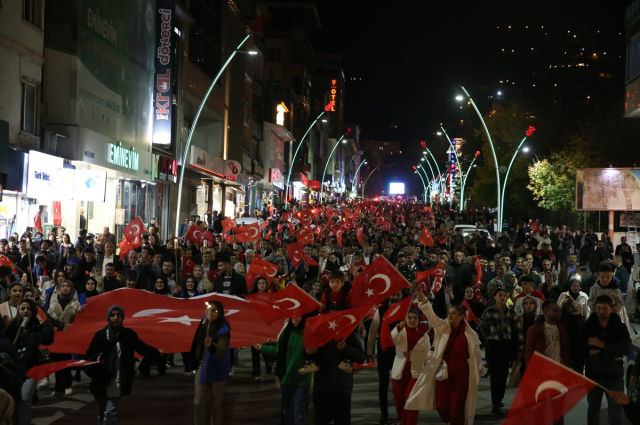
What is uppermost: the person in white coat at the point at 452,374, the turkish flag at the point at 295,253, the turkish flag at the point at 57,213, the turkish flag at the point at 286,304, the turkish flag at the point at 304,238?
the turkish flag at the point at 57,213

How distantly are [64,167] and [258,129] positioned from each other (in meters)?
38.9

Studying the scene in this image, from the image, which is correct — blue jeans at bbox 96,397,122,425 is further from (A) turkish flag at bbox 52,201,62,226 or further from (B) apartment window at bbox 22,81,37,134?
(A) turkish flag at bbox 52,201,62,226

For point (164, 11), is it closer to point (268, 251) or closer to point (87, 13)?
point (87, 13)

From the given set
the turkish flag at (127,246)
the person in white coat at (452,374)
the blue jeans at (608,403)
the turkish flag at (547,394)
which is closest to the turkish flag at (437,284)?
the person in white coat at (452,374)

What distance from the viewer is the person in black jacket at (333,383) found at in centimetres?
741

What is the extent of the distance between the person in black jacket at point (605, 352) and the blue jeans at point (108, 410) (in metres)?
4.66

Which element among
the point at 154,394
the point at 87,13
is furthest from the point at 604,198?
the point at 154,394

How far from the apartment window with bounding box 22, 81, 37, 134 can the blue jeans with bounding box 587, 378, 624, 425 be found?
667 inches

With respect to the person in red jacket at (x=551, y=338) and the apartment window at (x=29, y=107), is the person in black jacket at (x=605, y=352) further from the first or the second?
the apartment window at (x=29, y=107)

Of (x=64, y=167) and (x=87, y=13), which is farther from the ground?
(x=87, y=13)

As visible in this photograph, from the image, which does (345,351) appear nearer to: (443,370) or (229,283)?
(443,370)

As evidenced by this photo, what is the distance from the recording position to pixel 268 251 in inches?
824

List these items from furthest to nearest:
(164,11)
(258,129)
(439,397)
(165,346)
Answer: (258,129) → (164,11) → (165,346) → (439,397)

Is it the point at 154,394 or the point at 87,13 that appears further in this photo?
the point at 87,13
